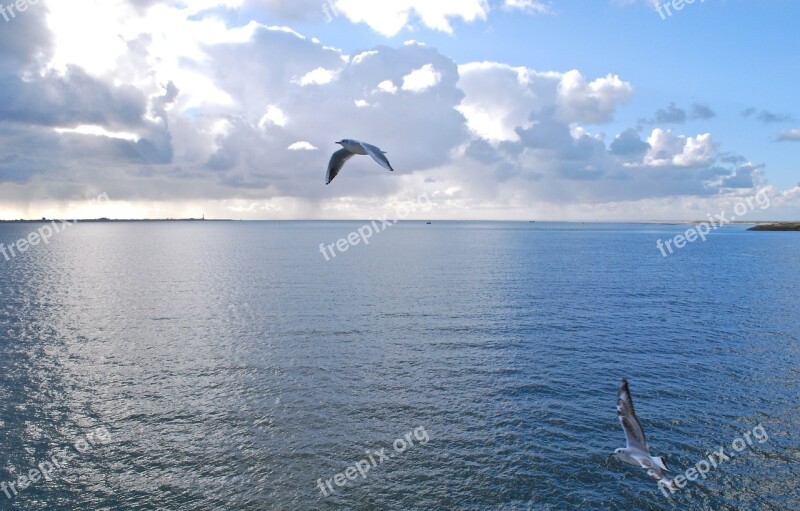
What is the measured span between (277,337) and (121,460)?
27.2 metres

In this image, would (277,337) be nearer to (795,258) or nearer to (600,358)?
(600,358)

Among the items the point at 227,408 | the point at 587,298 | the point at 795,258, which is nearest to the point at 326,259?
the point at 587,298

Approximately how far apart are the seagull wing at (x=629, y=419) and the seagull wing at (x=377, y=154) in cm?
1213

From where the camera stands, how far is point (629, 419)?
19859mm

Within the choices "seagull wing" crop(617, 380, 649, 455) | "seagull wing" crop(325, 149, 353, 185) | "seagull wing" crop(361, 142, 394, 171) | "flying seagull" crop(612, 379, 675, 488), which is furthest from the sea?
"seagull wing" crop(361, 142, 394, 171)

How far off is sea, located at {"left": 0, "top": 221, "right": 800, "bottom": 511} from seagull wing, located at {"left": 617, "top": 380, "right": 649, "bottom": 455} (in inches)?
327

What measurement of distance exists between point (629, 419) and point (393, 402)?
74.3 ft

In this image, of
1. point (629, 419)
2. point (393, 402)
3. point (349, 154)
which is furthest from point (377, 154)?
point (393, 402)

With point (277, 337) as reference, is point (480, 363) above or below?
below

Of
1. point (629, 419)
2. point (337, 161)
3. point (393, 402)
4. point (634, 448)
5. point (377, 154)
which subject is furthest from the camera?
point (393, 402)

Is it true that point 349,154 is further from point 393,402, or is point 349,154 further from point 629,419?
point 393,402

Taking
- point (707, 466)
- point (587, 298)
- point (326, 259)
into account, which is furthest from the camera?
point (326, 259)

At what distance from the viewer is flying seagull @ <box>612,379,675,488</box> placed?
1938cm

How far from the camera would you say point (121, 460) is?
31469 mm
